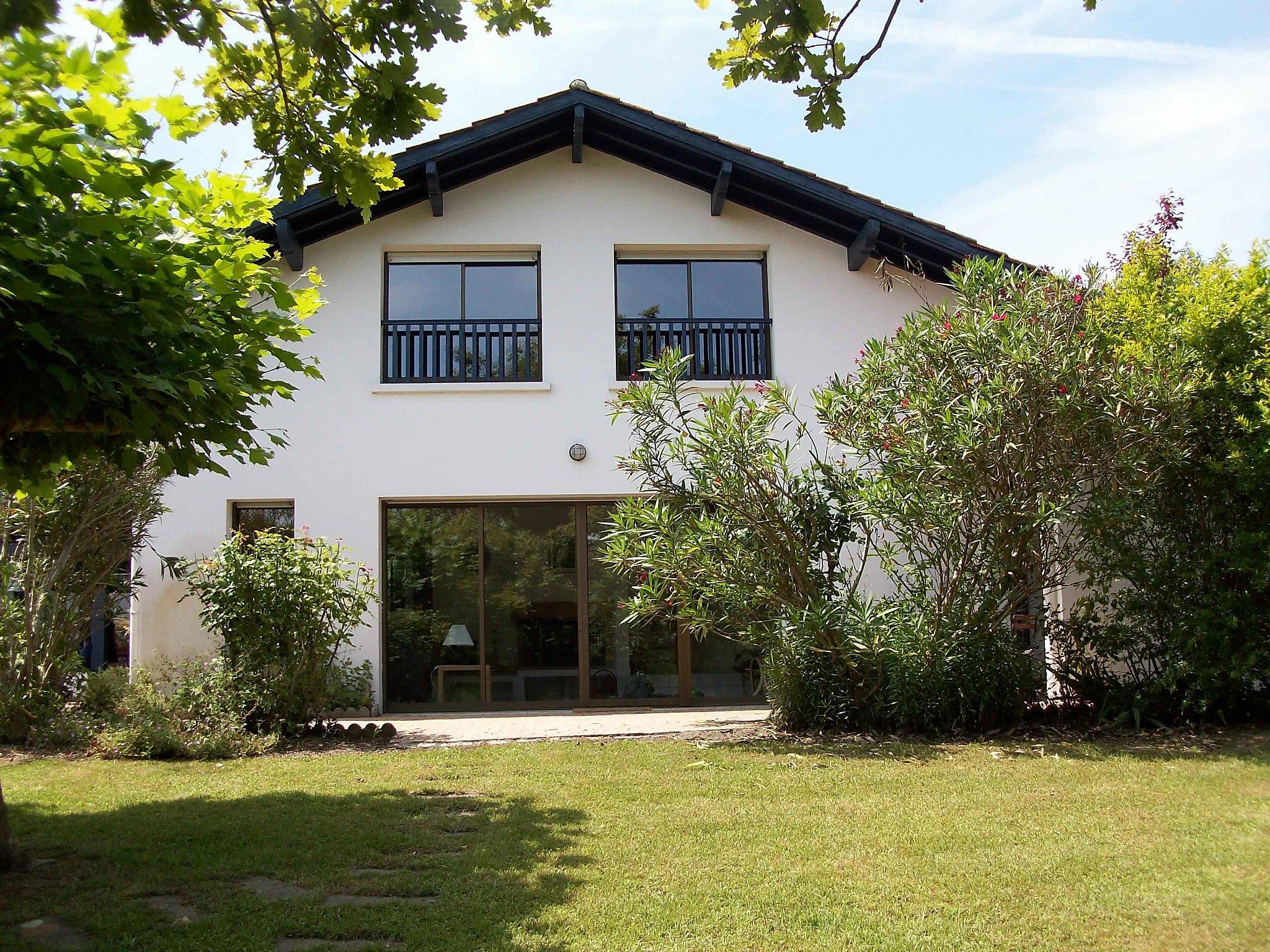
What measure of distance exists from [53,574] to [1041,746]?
9291 mm

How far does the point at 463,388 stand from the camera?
1275 centimetres

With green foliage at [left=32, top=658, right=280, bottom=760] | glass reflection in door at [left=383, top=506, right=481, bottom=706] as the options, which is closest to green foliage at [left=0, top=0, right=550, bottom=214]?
green foliage at [left=32, top=658, right=280, bottom=760]

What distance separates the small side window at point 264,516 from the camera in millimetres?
12758

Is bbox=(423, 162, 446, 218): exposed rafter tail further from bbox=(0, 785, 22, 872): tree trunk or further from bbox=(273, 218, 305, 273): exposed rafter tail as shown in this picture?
bbox=(0, 785, 22, 872): tree trunk

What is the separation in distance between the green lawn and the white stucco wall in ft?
13.7

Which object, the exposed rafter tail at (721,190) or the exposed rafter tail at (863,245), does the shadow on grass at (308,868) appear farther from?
the exposed rafter tail at (863,245)

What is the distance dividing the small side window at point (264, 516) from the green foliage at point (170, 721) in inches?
103

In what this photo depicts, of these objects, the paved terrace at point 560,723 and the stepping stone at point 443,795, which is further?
the paved terrace at point 560,723

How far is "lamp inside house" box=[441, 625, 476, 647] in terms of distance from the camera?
1268cm

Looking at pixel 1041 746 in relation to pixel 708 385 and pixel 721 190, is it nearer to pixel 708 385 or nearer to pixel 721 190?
pixel 708 385

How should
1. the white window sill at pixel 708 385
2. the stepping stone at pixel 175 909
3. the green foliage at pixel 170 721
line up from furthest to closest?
the white window sill at pixel 708 385 < the green foliage at pixel 170 721 < the stepping stone at pixel 175 909

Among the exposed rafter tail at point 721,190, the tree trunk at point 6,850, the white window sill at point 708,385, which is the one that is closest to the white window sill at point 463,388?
the white window sill at point 708,385

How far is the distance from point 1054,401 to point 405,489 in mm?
7481

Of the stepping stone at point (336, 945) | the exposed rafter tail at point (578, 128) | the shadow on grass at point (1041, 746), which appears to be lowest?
the stepping stone at point (336, 945)
